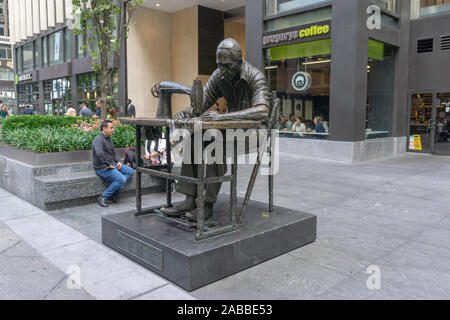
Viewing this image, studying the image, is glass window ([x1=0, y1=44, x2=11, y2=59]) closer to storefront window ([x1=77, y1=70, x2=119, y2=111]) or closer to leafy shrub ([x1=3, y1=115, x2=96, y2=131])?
storefront window ([x1=77, y1=70, x2=119, y2=111])

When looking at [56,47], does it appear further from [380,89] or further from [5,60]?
[5,60]

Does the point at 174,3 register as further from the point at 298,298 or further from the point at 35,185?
the point at 298,298

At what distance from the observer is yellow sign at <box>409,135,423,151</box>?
14.3 meters

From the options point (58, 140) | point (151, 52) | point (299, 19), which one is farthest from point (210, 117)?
point (151, 52)

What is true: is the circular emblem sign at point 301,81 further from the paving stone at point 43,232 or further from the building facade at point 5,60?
the building facade at point 5,60

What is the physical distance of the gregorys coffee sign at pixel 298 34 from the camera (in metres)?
12.1

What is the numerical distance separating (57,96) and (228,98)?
95.1ft

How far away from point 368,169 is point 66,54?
25029 millimetres

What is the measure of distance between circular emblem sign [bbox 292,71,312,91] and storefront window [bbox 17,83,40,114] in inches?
1088

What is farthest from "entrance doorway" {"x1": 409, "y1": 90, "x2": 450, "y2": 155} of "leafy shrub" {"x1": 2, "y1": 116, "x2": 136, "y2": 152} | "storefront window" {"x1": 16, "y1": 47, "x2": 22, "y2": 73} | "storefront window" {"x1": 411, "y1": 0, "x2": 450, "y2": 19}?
"storefront window" {"x1": 16, "y1": 47, "x2": 22, "y2": 73}

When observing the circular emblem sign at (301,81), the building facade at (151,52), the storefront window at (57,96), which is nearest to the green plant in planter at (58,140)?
the circular emblem sign at (301,81)

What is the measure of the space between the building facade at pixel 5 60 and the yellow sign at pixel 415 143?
5523 cm

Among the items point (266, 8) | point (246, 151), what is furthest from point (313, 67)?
point (246, 151)

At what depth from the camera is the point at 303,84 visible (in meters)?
13.2
